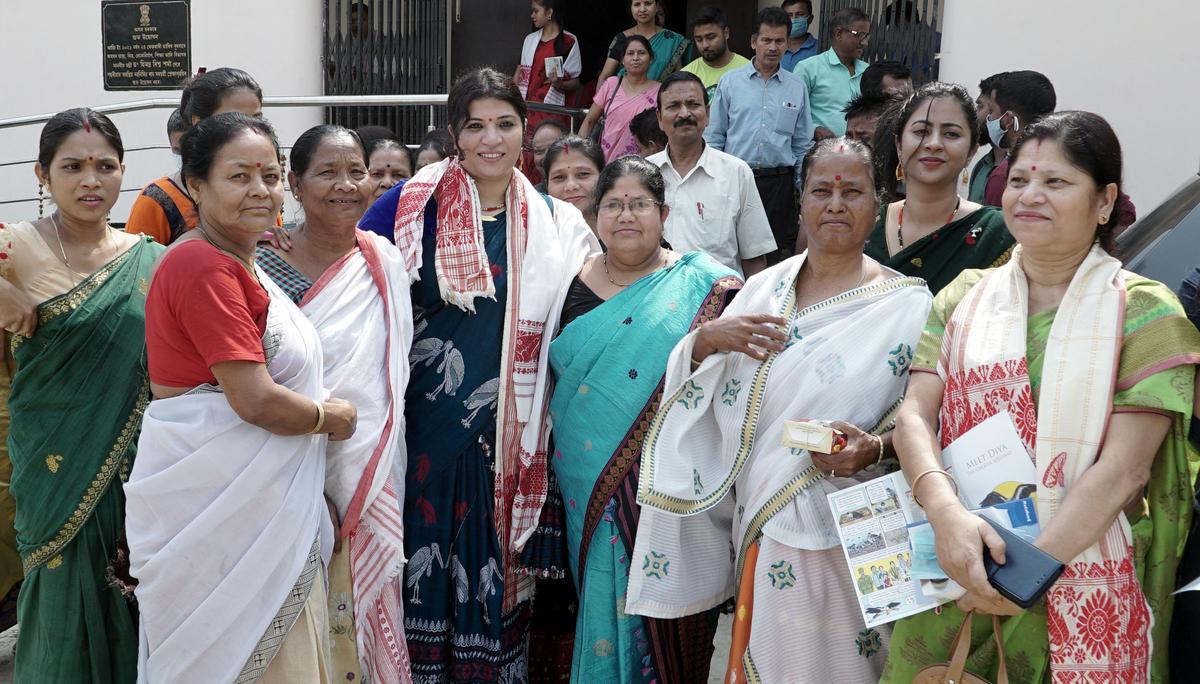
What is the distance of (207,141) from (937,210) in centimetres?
214

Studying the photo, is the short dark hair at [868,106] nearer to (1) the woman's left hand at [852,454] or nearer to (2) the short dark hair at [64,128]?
(1) the woman's left hand at [852,454]

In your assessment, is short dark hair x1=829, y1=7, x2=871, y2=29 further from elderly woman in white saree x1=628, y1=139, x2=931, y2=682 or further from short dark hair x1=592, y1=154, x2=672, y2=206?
elderly woman in white saree x1=628, y1=139, x2=931, y2=682

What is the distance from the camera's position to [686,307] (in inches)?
133

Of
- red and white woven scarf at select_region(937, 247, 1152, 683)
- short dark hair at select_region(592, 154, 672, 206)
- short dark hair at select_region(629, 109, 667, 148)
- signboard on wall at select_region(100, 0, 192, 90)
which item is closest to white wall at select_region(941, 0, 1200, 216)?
short dark hair at select_region(629, 109, 667, 148)

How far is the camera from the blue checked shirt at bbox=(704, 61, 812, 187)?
6590mm

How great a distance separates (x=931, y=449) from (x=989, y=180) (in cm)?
272

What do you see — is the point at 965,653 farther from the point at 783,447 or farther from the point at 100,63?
the point at 100,63

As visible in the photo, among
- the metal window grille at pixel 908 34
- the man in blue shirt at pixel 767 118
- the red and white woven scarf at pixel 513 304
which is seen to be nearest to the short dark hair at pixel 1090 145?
the red and white woven scarf at pixel 513 304

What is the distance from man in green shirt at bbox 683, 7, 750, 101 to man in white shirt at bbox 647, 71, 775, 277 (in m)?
2.00

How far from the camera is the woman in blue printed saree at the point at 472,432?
3.49 meters

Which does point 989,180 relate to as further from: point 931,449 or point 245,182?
point 245,182

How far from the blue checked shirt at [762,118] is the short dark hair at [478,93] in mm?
3075

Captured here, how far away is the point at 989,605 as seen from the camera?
2361mm

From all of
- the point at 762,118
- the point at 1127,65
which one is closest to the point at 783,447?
the point at 762,118
